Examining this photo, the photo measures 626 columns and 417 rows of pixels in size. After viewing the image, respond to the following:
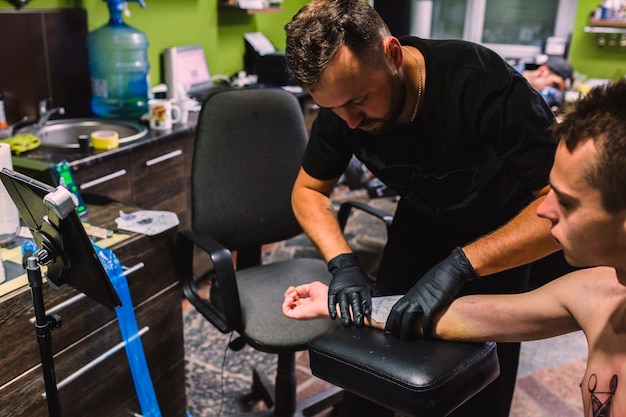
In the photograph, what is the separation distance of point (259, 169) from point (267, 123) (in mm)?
155

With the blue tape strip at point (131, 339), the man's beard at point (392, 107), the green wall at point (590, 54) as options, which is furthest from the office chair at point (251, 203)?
the green wall at point (590, 54)

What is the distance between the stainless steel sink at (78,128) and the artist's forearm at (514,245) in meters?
1.68

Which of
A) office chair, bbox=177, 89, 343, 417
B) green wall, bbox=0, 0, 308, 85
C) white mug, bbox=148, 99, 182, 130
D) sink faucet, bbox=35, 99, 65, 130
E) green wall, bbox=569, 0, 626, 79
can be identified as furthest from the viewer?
green wall, bbox=569, 0, 626, 79

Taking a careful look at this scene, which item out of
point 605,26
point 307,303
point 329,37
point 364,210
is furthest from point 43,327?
point 605,26

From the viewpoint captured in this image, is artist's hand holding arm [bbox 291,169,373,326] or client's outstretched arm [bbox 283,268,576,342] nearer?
client's outstretched arm [bbox 283,268,576,342]

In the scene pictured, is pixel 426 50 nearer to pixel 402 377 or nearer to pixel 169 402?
pixel 402 377

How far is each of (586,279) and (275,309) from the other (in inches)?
36.1

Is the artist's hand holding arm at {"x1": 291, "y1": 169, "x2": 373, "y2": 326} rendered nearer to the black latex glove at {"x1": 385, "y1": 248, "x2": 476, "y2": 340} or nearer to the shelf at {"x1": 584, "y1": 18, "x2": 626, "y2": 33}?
the black latex glove at {"x1": 385, "y1": 248, "x2": 476, "y2": 340}

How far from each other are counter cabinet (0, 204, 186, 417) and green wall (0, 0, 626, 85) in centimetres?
149

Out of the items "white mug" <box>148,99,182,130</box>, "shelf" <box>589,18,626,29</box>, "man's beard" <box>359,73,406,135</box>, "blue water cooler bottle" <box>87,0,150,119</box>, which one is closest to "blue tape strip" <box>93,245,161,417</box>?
"man's beard" <box>359,73,406,135</box>

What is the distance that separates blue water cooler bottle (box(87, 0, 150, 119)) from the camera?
2.82m

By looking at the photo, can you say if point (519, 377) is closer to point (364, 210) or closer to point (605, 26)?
point (364, 210)

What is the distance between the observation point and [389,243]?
172cm

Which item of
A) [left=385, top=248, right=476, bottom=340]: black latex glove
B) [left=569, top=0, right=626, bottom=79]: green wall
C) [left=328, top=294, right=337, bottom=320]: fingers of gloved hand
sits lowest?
[left=328, top=294, right=337, bottom=320]: fingers of gloved hand
